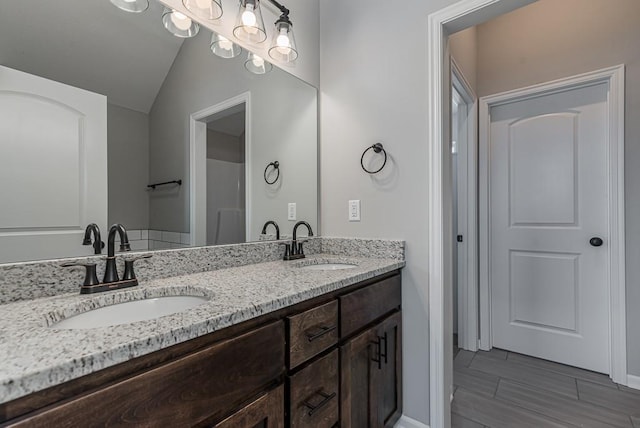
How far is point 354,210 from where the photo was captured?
1.75 meters

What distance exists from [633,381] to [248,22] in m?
3.03

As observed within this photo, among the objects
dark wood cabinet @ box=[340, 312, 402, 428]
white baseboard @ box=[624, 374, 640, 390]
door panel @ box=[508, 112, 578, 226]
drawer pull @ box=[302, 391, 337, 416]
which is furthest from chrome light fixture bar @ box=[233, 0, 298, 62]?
white baseboard @ box=[624, 374, 640, 390]

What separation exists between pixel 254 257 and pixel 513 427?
1.60 meters

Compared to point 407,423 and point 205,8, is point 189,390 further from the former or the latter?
point 205,8

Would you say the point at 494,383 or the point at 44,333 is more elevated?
→ the point at 44,333

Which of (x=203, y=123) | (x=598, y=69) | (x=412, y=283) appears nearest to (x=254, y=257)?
(x=203, y=123)

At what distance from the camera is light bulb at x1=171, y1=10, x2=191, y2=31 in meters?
1.23

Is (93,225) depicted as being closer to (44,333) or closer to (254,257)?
(44,333)

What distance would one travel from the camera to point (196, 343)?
66 cm

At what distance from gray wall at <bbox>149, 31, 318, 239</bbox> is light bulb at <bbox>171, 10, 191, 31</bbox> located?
55mm

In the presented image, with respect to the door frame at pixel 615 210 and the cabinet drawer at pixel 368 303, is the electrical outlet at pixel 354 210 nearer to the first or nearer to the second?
the cabinet drawer at pixel 368 303

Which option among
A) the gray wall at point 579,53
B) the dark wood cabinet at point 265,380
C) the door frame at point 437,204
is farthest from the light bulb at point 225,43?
the gray wall at point 579,53

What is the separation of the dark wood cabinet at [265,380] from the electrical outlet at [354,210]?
1.40 feet

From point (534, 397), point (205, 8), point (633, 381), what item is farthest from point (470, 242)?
point (205, 8)
